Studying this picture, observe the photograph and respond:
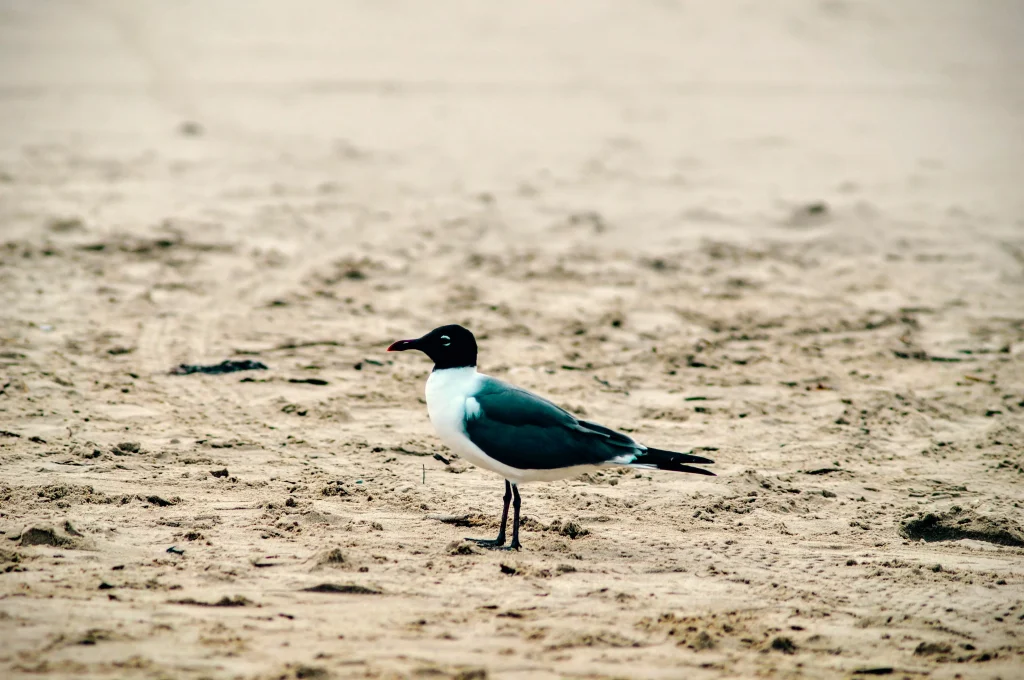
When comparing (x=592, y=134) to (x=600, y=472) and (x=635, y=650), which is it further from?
(x=635, y=650)

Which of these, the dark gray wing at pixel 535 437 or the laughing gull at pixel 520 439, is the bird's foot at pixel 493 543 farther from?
the dark gray wing at pixel 535 437

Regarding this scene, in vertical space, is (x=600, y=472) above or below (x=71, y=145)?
below

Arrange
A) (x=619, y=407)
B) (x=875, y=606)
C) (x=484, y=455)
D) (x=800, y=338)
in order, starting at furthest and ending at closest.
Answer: (x=800, y=338) → (x=619, y=407) → (x=484, y=455) → (x=875, y=606)

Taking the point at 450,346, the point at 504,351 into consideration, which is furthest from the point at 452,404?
the point at 504,351

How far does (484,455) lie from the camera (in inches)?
195

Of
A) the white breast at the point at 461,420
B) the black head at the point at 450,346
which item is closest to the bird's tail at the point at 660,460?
the white breast at the point at 461,420

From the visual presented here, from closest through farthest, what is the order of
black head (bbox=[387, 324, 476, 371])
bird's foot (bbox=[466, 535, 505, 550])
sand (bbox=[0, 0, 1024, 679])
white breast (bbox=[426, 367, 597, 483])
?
sand (bbox=[0, 0, 1024, 679])
bird's foot (bbox=[466, 535, 505, 550])
white breast (bbox=[426, 367, 597, 483])
black head (bbox=[387, 324, 476, 371])

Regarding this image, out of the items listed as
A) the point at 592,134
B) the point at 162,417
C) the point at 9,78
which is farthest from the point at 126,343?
the point at 9,78

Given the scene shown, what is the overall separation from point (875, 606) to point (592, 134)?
9671 millimetres

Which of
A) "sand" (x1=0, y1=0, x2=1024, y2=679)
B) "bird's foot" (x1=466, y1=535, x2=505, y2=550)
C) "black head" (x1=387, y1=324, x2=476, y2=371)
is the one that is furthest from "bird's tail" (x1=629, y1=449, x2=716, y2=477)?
"black head" (x1=387, y1=324, x2=476, y2=371)

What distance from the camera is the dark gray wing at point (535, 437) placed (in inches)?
193

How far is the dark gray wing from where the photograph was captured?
490 centimetres

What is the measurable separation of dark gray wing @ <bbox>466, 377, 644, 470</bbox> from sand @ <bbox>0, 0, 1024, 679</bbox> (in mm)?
370

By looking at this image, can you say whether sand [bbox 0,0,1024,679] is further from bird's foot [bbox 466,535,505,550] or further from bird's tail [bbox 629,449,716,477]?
bird's tail [bbox 629,449,716,477]
